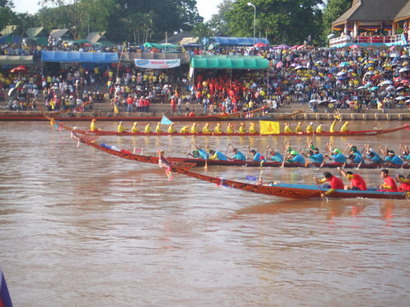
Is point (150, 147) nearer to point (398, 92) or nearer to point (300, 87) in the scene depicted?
point (300, 87)

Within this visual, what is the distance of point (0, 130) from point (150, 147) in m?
9.95

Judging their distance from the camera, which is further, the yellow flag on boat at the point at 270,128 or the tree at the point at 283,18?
the tree at the point at 283,18

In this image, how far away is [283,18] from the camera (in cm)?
5669

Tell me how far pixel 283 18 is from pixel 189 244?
45.9 m

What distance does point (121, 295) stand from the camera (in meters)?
10.4

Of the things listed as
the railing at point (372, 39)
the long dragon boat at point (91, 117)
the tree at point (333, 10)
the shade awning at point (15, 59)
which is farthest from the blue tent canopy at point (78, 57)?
the tree at point (333, 10)

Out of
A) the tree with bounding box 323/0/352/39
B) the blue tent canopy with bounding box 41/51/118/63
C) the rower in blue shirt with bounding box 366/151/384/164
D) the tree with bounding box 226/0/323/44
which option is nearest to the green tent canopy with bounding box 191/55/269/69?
the blue tent canopy with bounding box 41/51/118/63

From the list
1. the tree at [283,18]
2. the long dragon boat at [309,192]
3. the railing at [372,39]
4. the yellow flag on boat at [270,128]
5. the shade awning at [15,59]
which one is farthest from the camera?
the tree at [283,18]

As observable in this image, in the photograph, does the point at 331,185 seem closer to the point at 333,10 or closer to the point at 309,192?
the point at 309,192

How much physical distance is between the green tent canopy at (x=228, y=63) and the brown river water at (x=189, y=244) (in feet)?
71.5

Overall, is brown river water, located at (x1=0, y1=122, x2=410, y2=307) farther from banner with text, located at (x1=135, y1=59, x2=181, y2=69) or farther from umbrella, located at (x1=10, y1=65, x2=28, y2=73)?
banner with text, located at (x1=135, y1=59, x2=181, y2=69)

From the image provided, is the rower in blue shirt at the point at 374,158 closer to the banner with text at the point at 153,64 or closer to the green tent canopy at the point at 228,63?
the green tent canopy at the point at 228,63

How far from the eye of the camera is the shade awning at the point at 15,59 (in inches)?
1619

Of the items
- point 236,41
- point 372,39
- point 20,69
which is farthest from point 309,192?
point 236,41
